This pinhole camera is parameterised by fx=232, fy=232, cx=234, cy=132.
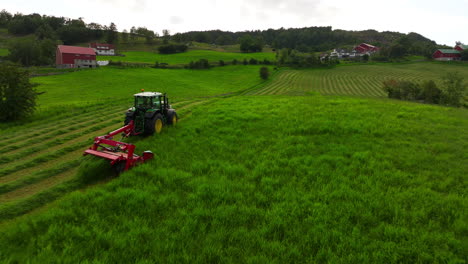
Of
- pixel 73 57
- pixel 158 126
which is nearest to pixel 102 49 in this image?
pixel 73 57

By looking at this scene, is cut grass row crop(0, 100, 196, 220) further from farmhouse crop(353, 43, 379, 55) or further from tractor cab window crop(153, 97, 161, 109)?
farmhouse crop(353, 43, 379, 55)

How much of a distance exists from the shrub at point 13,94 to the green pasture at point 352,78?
33.0m

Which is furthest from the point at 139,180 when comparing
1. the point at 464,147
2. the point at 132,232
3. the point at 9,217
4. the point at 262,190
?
the point at 464,147

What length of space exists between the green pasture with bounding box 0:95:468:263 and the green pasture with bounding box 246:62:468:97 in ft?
119

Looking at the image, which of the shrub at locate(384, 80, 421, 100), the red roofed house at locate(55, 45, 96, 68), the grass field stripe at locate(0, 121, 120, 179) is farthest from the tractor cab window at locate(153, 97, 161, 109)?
the red roofed house at locate(55, 45, 96, 68)

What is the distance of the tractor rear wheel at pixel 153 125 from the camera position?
11219mm

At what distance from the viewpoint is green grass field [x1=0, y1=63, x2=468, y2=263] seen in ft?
13.9

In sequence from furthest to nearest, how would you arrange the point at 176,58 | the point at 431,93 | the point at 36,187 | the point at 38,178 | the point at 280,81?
1. the point at 176,58
2. the point at 280,81
3. the point at 431,93
4. the point at 38,178
5. the point at 36,187

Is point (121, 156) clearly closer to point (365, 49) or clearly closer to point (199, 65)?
point (199, 65)

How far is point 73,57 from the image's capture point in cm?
6894

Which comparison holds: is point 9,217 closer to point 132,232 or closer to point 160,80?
point 132,232

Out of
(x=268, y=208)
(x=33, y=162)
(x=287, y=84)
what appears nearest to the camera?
(x=268, y=208)

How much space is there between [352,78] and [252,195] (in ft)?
224

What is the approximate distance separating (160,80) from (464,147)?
4679 cm
